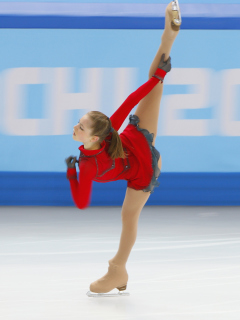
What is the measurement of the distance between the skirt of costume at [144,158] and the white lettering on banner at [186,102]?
1378 millimetres

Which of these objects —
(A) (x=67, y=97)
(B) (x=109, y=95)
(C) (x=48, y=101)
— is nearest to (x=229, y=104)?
(B) (x=109, y=95)

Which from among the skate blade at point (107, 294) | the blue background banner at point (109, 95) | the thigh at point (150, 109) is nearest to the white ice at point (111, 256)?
the skate blade at point (107, 294)

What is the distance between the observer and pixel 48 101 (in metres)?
3.17

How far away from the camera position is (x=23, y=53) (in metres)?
3.18

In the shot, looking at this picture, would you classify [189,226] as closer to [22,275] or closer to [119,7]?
[22,275]

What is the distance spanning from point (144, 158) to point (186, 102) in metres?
1.47

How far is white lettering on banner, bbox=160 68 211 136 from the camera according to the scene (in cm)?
318

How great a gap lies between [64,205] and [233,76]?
130cm

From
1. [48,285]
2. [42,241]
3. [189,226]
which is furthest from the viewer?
[189,226]

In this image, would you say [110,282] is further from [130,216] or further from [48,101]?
[48,101]

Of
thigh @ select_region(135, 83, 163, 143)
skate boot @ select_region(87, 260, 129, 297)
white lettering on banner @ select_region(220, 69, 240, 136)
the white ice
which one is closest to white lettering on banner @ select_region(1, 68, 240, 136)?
white lettering on banner @ select_region(220, 69, 240, 136)

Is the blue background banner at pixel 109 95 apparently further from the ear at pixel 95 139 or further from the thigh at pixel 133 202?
the ear at pixel 95 139

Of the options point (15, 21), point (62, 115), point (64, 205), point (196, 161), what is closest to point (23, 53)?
point (15, 21)

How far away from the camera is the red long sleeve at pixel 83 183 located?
164cm
